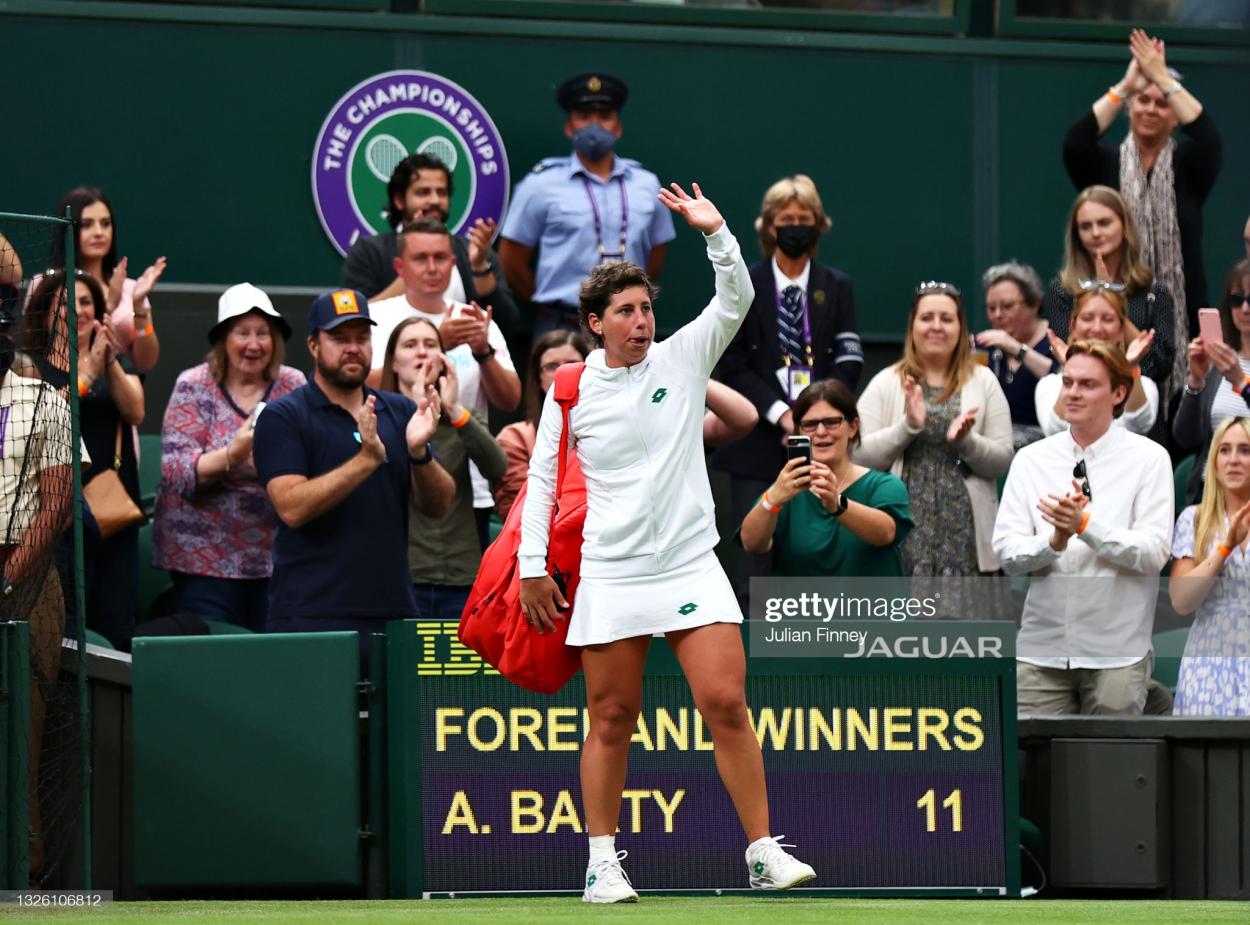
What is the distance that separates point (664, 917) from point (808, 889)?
5.92 ft

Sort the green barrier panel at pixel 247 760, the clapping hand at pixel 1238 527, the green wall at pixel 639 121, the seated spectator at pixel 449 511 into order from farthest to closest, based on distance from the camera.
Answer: the green wall at pixel 639 121, the seated spectator at pixel 449 511, the clapping hand at pixel 1238 527, the green barrier panel at pixel 247 760

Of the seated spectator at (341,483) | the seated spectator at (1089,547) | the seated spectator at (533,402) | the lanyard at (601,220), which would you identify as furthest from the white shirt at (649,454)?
the lanyard at (601,220)

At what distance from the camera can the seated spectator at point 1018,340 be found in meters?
10.5

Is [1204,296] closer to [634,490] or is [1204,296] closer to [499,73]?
[499,73]

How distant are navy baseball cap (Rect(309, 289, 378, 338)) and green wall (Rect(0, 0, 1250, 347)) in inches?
106

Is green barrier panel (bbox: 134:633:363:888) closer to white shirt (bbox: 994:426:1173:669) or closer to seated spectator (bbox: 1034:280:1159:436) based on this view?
white shirt (bbox: 994:426:1173:669)

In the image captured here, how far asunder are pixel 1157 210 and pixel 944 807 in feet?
14.0

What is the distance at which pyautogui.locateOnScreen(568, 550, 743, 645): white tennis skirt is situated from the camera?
6.73 meters

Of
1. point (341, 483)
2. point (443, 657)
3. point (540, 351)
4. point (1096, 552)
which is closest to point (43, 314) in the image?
point (341, 483)

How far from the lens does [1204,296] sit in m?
11.4

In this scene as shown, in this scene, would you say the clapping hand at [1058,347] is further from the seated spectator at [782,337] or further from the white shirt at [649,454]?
the white shirt at [649,454]

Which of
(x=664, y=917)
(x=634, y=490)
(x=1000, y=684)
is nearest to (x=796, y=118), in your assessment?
(x=1000, y=684)

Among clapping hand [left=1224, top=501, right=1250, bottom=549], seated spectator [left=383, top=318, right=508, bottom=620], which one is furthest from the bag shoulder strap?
clapping hand [left=1224, top=501, right=1250, bottom=549]

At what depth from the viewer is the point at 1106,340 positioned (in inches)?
388
